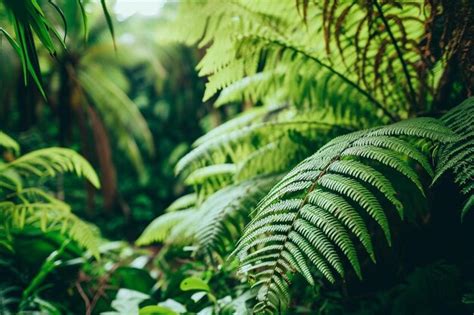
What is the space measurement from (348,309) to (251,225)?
1.56ft

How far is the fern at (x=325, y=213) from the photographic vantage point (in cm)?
58

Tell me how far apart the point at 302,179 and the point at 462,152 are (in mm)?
281

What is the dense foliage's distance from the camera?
0.66m

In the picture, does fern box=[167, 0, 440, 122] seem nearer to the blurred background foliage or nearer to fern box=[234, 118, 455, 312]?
fern box=[234, 118, 455, 312]

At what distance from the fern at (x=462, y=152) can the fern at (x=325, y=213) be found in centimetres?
3

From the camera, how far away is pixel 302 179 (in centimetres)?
71

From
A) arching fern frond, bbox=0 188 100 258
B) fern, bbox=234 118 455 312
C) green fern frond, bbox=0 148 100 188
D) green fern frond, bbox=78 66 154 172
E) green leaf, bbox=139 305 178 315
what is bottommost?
green leaf, bbox=139 305 178 315

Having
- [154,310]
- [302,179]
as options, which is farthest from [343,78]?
[154,310]

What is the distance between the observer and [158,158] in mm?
9180

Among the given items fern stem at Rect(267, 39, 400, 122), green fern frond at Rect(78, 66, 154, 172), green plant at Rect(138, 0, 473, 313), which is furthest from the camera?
green fern frond at Rect(78, 66, 154, 172)

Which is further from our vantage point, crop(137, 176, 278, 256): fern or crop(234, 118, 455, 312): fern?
crop(137, 176, 278, 256): fern

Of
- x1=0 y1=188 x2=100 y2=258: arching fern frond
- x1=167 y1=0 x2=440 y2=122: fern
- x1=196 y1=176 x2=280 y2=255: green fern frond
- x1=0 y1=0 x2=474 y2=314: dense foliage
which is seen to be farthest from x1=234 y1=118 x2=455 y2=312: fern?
x1=0 y1=188 x2=100 y2=258: arching fern frond

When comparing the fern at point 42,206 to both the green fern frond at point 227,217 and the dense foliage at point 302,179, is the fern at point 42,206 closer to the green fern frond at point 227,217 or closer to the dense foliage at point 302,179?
the dense foliage at point 302,179

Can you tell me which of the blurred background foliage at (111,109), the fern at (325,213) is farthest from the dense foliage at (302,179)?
the blurred background foliage at (111,109)
